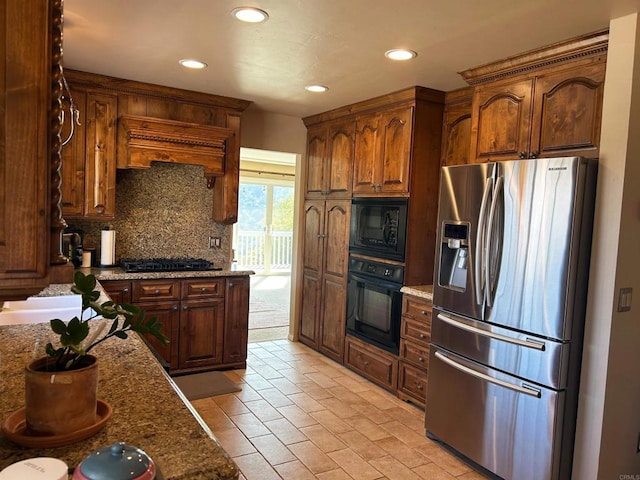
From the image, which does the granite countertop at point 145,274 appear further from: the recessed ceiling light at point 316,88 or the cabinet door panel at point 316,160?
the recessed ceiling light at point 316,88

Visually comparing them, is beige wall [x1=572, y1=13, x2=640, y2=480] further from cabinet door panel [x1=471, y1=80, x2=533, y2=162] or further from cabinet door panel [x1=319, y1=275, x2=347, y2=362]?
cabinet door panel [x1=319, y1=275, x2=347, y2=362]

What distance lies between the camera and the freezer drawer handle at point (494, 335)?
7.66 ft

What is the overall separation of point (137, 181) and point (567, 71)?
3390 mm

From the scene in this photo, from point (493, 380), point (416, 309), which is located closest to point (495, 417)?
point (493, 380)

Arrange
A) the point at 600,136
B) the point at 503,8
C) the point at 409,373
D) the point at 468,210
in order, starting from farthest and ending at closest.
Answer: the point at 409,373
the point at 468,210
the point at 600,136
the point at 503,8

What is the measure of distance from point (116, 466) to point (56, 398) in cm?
30

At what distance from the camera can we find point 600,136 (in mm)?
2277

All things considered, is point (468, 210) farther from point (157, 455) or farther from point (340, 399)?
point (157, 455)

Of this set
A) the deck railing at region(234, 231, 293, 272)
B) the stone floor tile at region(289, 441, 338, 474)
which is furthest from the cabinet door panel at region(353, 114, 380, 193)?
the deck railing at region(234, 231, 293, 272)

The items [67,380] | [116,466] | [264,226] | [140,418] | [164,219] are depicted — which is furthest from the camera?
[264,226]

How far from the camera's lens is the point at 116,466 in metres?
0.85

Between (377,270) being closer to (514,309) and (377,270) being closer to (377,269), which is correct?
(377,269)

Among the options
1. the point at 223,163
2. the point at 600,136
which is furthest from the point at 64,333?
the point at 223,163

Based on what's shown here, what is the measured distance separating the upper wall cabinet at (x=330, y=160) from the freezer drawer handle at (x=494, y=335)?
1794mm
